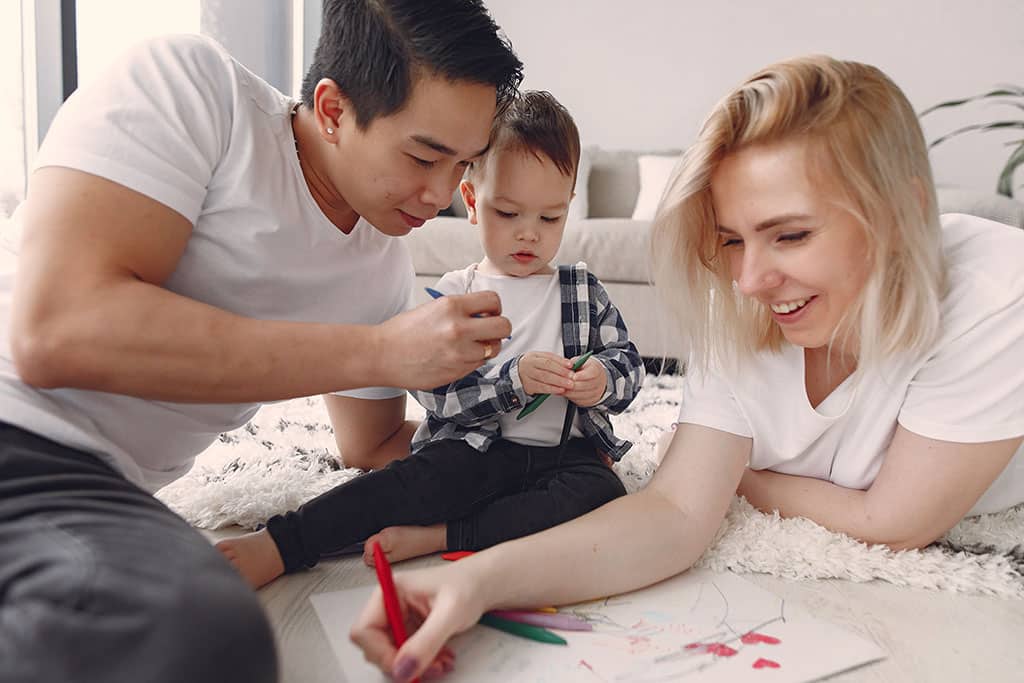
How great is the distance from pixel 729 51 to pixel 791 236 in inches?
132

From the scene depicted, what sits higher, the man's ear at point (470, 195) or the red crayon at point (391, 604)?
the man's ear at point (470, 195)

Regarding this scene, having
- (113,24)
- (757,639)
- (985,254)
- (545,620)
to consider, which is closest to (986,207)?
(985,254)

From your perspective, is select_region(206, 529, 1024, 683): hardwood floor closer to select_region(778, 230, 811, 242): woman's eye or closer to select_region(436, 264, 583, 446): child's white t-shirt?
select_region(436, 264, 583, 446): child's white t-shirt

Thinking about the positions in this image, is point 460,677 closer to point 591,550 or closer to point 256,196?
point 591,550

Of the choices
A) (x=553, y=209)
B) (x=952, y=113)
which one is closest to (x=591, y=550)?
(x=553, y=209)

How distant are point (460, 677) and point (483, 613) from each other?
0.08m

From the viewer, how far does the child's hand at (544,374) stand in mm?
1105

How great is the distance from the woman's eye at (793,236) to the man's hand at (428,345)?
1.21 ft

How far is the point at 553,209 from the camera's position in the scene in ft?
4.01

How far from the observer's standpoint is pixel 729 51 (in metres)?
3.98

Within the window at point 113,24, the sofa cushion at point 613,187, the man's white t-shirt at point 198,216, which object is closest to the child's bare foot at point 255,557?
the man's white t-shirt at point 198,216

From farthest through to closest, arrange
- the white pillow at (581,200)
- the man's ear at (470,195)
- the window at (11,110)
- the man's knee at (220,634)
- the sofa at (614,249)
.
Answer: the white pillow at (581,200)
the sofa at (614,249)
the window at (11,110)
the man's ear at (470,195)
the man's knee at (220,634)

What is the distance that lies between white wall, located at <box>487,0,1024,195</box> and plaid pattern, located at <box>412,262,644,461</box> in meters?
2.88

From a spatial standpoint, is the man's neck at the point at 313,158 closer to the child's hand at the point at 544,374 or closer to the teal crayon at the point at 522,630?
the child's hand at the point at 544,374
